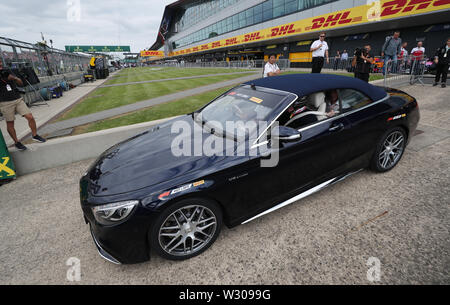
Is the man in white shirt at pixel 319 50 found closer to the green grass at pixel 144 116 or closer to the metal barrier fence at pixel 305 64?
the metal barrier fence at pixel 305 64

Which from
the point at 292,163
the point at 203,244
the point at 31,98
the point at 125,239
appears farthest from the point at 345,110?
the point at 31,98

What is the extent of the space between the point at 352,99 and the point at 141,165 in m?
2.76

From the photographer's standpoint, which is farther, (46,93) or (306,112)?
(46,93)

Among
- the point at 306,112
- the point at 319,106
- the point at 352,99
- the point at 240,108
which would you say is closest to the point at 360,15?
the point at 352,99

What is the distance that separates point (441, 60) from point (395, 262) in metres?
9.87

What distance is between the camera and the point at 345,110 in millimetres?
2877

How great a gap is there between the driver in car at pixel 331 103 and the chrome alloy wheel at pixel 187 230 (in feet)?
6.26

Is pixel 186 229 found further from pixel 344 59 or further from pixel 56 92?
pixel 344 59

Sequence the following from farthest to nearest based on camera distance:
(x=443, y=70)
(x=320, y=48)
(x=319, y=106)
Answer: (x=443, y=70), (x=320, y=48), (x=319, y=106)

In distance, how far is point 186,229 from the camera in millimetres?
2160

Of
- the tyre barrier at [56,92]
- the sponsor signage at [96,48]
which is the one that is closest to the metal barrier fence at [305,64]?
the tyre barrier at [56,92]

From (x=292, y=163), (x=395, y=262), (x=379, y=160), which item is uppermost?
(x=292, y=163)

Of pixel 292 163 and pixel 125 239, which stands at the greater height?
pixel 292 163
